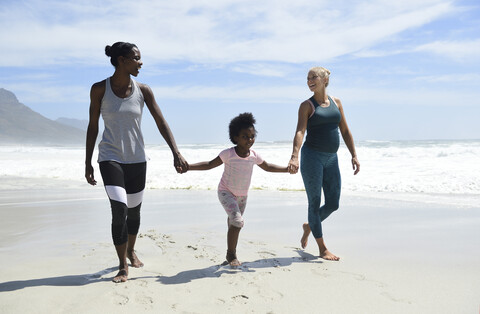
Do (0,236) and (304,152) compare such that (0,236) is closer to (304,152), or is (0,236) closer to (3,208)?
(3,208)

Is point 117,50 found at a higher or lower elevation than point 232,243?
higher

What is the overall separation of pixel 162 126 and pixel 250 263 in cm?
165

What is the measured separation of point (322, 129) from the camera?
4.78 meters

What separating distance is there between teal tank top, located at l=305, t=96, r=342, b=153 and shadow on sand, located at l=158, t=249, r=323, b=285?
3.90 ft

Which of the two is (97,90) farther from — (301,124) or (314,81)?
(314,81)

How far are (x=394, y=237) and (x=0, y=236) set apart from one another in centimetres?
513

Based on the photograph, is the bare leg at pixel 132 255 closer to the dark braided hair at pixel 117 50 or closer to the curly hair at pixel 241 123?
the curly hair at pixel 241 123

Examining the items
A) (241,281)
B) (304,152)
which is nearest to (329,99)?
(304,152)

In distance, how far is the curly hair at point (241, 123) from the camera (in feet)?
14.1

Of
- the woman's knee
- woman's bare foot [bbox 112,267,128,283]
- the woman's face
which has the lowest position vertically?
woman's bare foot [bbox 112,267,128,283]

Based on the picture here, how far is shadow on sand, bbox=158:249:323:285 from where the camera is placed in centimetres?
399

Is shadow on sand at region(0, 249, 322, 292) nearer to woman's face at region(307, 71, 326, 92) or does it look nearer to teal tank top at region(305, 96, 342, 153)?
teal tank top at region(305, 96, 342, 153)

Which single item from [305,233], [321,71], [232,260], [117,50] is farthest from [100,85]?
[305,233]

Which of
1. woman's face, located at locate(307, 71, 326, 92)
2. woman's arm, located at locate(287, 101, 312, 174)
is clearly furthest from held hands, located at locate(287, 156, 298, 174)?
woman's face, located at locate(307, 71, 326, 92)
